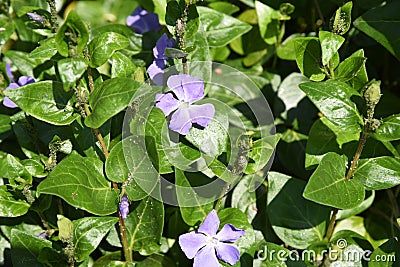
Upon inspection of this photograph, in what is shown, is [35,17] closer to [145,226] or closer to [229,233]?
[145,226]

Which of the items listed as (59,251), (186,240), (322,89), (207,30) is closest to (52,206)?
(59,251)

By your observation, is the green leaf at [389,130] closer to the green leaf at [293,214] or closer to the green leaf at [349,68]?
the green leaf at [349,68]

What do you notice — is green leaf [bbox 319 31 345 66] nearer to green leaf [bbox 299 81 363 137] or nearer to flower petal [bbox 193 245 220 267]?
green leaf [bbox 299 81 363 137]

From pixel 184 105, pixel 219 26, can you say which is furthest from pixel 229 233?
pixel 219 26

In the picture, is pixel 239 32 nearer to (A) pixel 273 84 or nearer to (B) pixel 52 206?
(A) pixel 273 84

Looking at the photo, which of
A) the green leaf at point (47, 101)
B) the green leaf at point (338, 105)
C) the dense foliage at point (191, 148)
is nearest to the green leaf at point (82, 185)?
the dense foliage at point (191, 148)

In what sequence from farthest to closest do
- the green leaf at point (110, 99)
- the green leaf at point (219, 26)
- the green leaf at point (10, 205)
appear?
the green leaf at point (219, 26), the green leaf at point (10, 205), the green leaf at point (110, 99)
